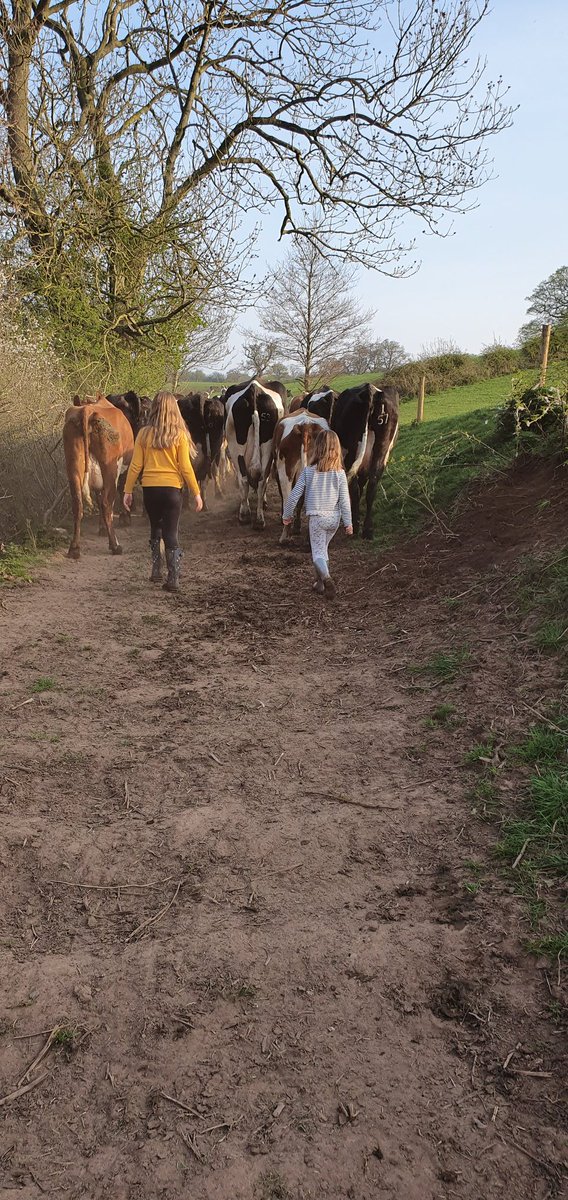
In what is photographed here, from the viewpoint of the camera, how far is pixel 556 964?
281 cm

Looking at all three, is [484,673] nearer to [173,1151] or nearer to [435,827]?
[435,827]

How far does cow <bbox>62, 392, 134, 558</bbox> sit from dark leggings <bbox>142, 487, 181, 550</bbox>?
185 cm

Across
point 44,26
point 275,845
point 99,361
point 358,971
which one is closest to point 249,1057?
point 358,971

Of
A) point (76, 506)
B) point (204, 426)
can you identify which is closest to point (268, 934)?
point (76, 506)

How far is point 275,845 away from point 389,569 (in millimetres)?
5074

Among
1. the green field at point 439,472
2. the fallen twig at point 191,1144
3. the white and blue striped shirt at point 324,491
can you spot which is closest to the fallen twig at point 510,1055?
the fallen twig at point 191,1144

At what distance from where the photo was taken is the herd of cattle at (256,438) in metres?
9.30

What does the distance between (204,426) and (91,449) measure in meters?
3.57

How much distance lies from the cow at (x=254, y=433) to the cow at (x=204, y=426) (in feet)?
2.51

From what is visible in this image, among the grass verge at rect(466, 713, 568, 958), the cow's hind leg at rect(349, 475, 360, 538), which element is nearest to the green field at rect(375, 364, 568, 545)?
the cow's hind leg at rect(349, 475, 360, 538)

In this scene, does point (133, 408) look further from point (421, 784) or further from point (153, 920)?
point (153, 920)

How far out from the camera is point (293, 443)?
978 cm

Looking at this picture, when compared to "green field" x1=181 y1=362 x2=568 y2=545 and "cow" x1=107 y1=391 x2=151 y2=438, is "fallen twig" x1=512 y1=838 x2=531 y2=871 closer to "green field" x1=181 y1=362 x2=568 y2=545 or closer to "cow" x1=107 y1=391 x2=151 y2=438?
"green field" x1=181 y1=362 x2=568 y2=545

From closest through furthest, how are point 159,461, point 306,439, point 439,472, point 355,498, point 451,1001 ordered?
point 451,1001
point 159,461
point 306,439
point 355,498
point 439,472
